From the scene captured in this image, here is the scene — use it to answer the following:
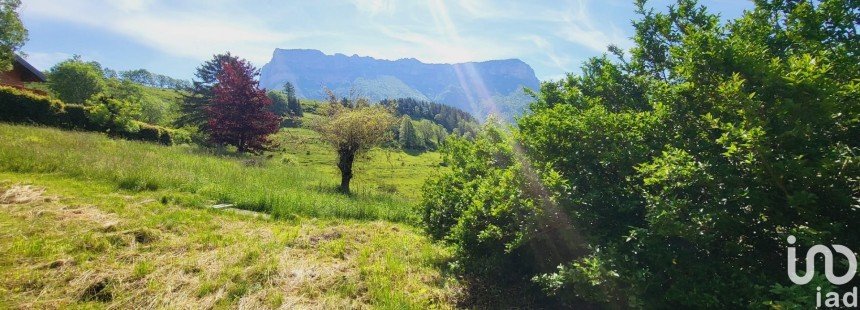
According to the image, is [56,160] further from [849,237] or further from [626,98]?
[849,237]

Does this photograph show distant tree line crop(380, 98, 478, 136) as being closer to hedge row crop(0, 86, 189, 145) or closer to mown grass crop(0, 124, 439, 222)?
hedge row crop(0, 86, 189, 145)

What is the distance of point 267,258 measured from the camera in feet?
24.5

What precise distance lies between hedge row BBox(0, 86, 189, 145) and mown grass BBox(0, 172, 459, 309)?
72.3ft

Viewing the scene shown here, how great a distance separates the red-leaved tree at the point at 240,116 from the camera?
30.9 meters

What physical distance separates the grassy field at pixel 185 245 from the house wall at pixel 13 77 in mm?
38406

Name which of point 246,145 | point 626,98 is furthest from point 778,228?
point 246,145

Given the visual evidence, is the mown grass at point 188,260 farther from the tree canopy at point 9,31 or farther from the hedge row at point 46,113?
the tree canopy at point 9,31

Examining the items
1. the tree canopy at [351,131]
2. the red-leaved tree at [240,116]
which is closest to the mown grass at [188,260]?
the tree canopy at [351,131]

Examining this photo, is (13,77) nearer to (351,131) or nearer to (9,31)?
(9,31)

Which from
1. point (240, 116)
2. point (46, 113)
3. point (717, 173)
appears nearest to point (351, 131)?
point (717, 173)

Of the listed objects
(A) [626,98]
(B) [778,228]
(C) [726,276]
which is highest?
(A) [626,98]

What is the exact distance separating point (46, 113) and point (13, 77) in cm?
2424

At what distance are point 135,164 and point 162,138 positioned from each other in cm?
2220

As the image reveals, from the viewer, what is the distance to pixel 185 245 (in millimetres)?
7758
